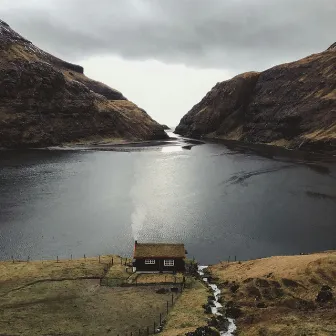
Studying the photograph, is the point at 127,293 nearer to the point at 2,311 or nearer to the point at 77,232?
the point at 2,311

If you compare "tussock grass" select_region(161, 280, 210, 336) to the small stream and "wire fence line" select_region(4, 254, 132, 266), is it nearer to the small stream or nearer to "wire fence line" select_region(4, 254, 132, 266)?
the small stream

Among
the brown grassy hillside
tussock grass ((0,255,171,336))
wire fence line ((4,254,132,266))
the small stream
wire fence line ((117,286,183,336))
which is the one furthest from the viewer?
wire fence line ((4,254,132,266))

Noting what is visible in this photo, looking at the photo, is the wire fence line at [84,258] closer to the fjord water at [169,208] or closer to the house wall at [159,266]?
the fjord water at [169,208]

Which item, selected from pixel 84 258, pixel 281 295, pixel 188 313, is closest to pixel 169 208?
pixel 84 258

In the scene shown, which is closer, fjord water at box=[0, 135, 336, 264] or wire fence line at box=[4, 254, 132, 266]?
wire fence line at box=[4, 254, 132, 266]

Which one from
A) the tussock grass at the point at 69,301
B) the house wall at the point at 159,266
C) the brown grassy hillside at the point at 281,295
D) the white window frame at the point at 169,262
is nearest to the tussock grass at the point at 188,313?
the tussock grass at the point at 69,301

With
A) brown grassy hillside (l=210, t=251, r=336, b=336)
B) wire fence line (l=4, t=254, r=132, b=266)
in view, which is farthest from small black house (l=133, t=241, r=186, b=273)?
brown grassy hillside (l=210, t=251, r=336, b=336)

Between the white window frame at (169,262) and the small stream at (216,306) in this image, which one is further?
the white window frame at (169,262)
